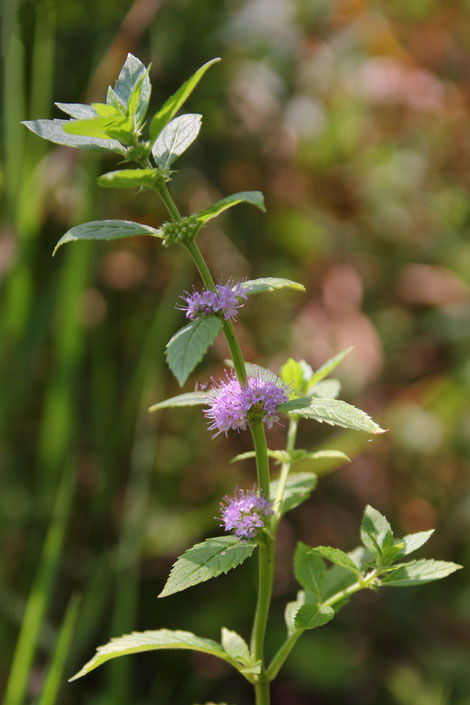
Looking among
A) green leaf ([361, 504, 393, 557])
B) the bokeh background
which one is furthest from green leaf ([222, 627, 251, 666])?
the bokeh background

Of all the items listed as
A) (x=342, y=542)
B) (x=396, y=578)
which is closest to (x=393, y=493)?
(x=342, y=542)

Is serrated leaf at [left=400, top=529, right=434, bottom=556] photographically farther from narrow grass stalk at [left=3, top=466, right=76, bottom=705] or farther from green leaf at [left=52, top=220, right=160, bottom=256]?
narrow grass stalk at [left=3, top=466, right=76, bottom=705]

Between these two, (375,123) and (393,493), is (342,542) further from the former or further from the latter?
(375,123)

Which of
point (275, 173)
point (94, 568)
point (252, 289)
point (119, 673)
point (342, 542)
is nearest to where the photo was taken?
point (252, 289)

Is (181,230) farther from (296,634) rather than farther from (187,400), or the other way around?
(296,634)

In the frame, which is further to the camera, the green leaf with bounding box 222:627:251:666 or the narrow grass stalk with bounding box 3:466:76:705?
the narrow grass stalk with bounding box 3:466:76:705

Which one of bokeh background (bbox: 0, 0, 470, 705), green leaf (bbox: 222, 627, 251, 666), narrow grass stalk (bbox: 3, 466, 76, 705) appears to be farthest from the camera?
bokeh background (bbox: 0, 0, 470, 705)

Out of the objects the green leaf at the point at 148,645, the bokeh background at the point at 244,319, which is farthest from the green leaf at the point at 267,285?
the bokeh background at the point at 244,319
